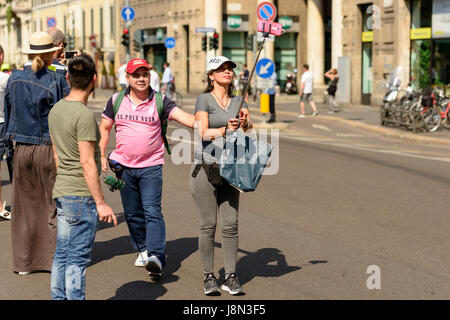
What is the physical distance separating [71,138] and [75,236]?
0.57m

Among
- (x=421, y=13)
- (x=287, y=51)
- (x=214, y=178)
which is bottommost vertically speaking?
(x=214, y=178)

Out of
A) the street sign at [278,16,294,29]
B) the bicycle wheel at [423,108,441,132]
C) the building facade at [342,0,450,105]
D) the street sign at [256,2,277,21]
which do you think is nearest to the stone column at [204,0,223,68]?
the street sign at [278,16,294,29]

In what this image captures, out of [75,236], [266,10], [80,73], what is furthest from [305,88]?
[75,236]

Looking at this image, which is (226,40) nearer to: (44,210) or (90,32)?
(90,32)

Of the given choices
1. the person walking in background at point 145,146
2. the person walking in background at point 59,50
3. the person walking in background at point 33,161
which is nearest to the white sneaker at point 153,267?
the person walking in background at point 145,146

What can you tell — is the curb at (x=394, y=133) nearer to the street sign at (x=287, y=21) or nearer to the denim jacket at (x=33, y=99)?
the denim jacket at (x=33, y=99)

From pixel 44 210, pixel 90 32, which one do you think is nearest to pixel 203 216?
pixel 44 210

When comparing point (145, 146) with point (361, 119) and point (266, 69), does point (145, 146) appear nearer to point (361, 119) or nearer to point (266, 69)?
point (266, 69)

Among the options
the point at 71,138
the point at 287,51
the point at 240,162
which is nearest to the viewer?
the point at 71,138

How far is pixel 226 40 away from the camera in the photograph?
4688 cm

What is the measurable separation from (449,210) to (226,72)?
4.46 m

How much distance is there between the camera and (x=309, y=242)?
24.7ft

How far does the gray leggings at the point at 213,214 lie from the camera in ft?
18.9

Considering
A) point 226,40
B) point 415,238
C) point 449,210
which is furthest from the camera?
point 226,40
